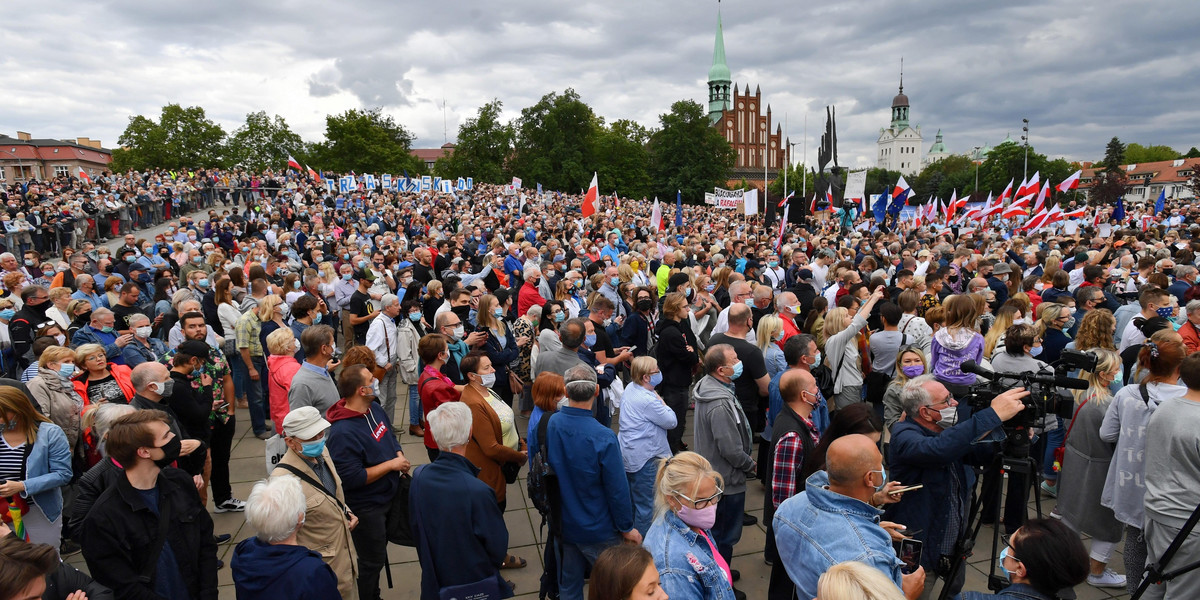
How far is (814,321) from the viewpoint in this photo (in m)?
6.67

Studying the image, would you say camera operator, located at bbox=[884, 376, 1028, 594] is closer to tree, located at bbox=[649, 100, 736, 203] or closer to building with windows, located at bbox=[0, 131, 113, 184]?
tree, located at bbox=[649, 100, 736, 203]

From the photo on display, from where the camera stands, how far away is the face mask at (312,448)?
329 cm

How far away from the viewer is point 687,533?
260 centimetres

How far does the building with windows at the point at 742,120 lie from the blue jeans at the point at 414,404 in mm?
107163

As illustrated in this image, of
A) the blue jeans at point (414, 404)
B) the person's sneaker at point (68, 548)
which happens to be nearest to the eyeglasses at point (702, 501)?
the blue jeans at point (414, 404)

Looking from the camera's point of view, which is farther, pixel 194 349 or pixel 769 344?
pixel 769 344

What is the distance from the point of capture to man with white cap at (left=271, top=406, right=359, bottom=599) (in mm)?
3246

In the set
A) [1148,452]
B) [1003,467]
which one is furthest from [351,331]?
[1148,452]

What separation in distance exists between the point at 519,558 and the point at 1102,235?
1783 centimetres

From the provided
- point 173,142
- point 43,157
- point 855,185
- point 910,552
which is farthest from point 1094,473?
point 43,157

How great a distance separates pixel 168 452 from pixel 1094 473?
225 inches

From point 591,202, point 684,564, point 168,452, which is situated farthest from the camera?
point 591,202

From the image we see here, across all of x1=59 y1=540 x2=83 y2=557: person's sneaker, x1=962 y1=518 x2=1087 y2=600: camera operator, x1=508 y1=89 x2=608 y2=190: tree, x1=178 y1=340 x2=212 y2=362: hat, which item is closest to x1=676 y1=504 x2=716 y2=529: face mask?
x1=962 y1=518 x2=1087 y2=600: camera operator

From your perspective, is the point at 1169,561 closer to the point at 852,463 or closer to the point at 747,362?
the point at 852,463
